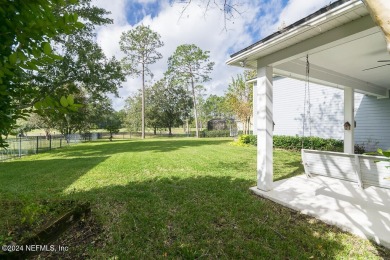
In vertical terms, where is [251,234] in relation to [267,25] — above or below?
below

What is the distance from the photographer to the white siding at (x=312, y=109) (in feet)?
35.6

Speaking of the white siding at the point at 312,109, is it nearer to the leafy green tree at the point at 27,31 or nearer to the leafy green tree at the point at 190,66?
the leafy green tree at the point at 27,31

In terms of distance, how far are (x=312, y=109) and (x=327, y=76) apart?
628 cm

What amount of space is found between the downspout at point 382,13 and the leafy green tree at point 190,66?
27629mm

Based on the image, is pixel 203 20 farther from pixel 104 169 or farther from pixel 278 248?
pixel 104 169

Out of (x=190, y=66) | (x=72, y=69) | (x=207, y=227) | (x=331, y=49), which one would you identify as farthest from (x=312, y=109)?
(x=190, y=66)

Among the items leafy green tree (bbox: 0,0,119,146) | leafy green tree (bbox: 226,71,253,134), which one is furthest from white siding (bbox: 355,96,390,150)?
leafy green tree (bbox: 0,0,119,146)

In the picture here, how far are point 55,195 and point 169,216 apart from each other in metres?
2.90

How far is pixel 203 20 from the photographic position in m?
3.79

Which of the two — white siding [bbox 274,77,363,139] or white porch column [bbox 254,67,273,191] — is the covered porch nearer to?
white porch column [bbox 254,67,273,191]

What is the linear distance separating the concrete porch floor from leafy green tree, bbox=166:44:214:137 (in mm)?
23982

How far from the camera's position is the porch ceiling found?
3117 millimetres

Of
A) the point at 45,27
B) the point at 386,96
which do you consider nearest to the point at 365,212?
the point at 45,27

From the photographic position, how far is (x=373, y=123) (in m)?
10.0
